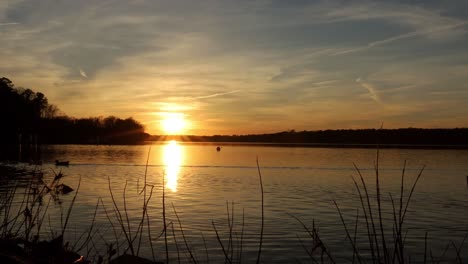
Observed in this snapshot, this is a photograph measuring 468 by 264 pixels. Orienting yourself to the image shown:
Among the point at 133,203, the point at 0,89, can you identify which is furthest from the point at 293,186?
the point at 0,89

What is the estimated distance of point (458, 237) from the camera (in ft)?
66.5

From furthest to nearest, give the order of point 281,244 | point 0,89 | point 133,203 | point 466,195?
point 0,89
point 466,195
point 133,203
point 281,244

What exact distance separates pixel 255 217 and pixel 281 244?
6.52 metres

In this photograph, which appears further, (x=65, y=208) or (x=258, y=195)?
(x=258, y=195)

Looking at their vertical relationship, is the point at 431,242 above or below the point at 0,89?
below

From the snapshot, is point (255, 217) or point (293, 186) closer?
point (255, 217)

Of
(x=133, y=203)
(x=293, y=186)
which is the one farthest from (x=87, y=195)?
(x=293, y=186)

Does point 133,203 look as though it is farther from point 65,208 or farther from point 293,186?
point 293,186

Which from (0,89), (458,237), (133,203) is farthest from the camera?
(0,89)

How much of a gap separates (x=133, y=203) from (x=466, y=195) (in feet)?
79.9

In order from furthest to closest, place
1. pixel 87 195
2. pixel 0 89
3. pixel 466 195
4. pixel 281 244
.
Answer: pixel 0 89
pixel 466 195
pixel 87 195
pixel 281 244

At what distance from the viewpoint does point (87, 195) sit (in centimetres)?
3303

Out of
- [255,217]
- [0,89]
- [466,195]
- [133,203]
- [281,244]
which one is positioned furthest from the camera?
[0,89]

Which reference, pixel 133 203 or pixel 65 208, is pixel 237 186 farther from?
pixel 65 208
